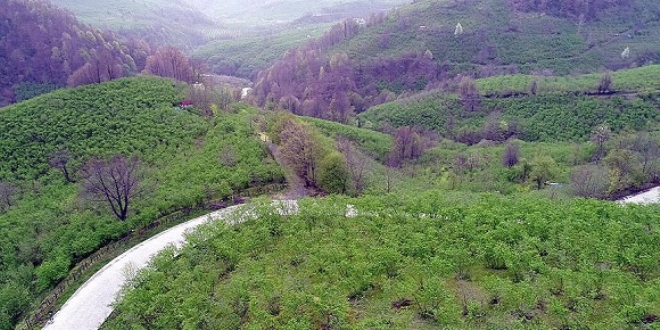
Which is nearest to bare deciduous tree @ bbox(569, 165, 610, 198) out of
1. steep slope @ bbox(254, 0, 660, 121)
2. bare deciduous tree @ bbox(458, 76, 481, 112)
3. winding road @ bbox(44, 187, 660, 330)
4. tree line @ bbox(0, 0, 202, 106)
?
winding road @ bbox(44, 187, 660, 330)

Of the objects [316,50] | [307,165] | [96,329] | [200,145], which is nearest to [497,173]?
[307,165]

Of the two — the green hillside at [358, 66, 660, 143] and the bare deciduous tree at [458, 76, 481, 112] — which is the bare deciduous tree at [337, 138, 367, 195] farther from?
the bare deciduous tree at [458, 76, 481, 112]

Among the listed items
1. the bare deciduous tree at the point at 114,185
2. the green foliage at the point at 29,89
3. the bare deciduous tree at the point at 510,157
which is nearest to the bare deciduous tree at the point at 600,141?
the bare deciduous tree at the point at 510,157

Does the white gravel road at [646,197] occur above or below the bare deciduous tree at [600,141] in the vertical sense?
above

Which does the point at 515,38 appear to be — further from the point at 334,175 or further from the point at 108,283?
the point at 108,283

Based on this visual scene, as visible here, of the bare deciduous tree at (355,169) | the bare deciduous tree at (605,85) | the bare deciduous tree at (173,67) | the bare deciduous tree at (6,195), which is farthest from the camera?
the bare deciduous tree at (173,67)

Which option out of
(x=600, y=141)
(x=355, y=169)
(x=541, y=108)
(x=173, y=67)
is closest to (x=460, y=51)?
(x=541, y=108)

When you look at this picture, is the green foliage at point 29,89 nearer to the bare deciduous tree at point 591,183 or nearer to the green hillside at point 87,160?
the green hillside at point 87,160
